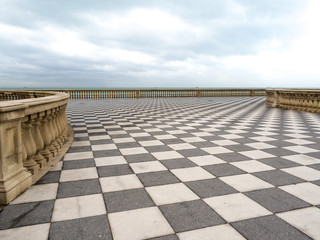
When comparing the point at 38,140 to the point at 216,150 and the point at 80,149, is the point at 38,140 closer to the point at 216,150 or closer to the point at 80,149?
the point at 80,149

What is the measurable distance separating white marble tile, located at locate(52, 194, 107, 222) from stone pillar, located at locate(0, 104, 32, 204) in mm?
455

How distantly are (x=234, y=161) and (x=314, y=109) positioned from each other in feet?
28.7

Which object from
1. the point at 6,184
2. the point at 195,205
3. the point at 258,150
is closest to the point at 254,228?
the point at 195,205

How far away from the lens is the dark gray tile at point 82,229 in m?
1.73

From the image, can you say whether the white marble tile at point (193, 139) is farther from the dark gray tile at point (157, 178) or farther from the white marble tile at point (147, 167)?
the dark gray tile at point (157, 178)

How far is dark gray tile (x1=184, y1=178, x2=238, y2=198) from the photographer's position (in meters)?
2.47

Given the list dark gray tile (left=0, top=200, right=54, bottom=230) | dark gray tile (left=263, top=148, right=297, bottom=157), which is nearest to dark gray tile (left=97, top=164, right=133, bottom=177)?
dark gray tile (left=0, top=200, right=54, bottom=230)

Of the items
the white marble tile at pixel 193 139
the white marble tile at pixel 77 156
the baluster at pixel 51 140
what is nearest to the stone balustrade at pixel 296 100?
the white marble tile at pixel 193 139

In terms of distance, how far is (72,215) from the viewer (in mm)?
2033

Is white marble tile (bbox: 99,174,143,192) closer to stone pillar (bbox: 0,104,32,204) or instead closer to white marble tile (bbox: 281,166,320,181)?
stone pillar (bbox: 0,104,32,204)

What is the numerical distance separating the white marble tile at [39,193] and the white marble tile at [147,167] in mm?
1006

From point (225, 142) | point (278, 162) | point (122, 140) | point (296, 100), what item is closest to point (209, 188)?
point (278, 162)

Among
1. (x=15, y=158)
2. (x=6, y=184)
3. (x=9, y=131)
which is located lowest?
(x=6, y=184)

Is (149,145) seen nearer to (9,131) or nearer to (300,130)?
(9,131)
